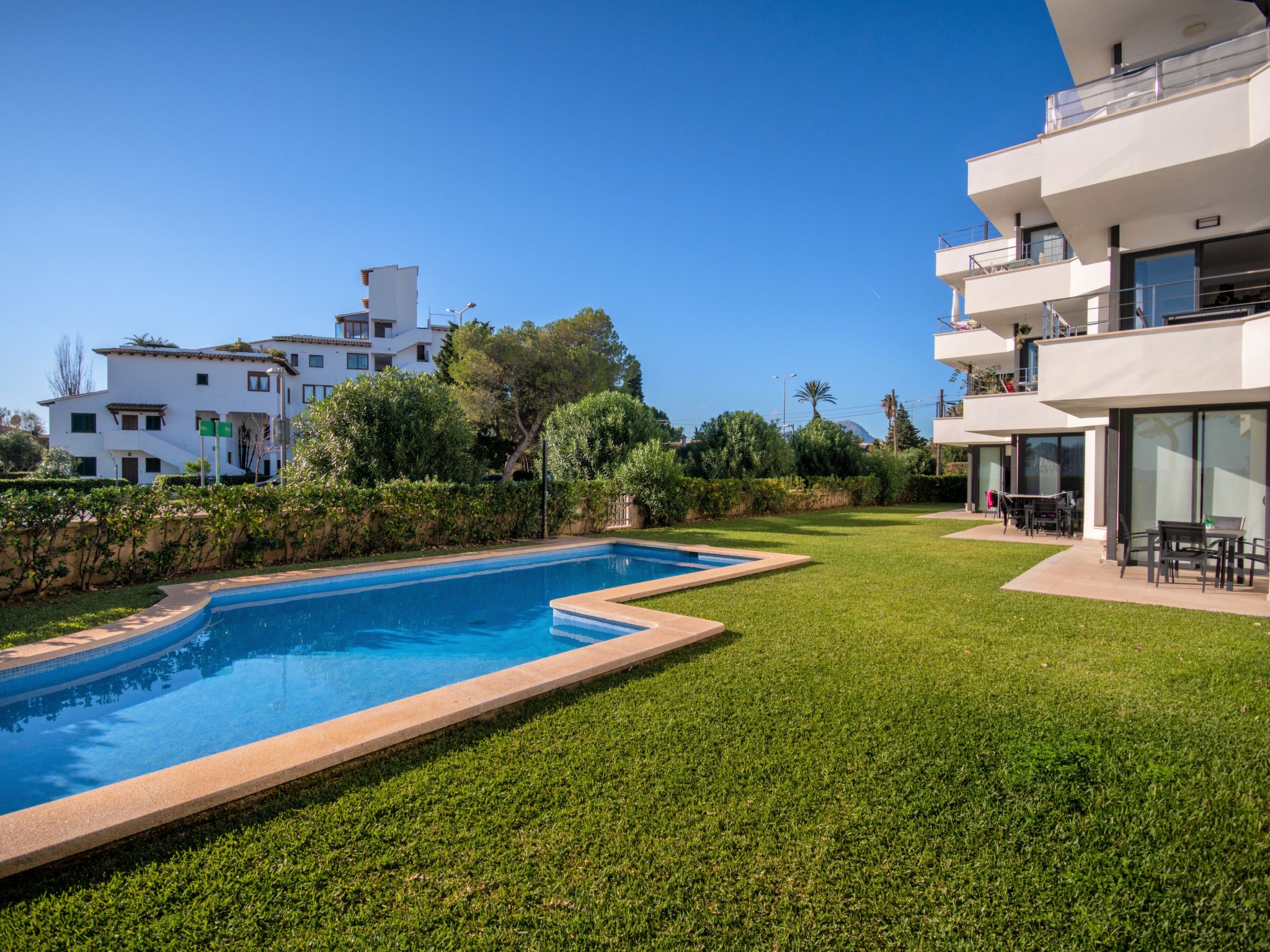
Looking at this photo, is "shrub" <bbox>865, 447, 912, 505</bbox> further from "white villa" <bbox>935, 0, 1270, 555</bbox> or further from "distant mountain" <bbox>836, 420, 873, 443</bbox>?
"white villa" <bbox>935, 0, 1270, 555</bbox>

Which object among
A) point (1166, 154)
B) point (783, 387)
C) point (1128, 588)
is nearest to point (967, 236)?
point (1166, 154)

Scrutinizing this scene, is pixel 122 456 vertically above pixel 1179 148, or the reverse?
pixel 1179 148

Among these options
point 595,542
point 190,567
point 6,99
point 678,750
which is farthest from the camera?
point 595,542

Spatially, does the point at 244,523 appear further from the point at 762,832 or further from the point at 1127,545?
the point at 1127,545

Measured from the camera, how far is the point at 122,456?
37156 mm

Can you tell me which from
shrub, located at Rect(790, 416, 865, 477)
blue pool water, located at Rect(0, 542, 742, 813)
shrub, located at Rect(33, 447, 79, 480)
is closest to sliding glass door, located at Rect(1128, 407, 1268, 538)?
blue pool water, located at Rect(0, 542, 742, 813)

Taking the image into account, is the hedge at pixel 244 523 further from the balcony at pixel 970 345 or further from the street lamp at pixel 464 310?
the street lamp at pixel 464 310

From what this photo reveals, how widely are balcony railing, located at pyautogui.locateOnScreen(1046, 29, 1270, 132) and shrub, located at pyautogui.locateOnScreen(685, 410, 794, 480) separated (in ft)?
44.9

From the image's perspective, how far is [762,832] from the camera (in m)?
2.82

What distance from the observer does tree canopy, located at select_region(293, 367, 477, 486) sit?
44.6 feet

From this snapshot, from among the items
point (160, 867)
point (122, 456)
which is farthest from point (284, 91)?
point (122, 456)

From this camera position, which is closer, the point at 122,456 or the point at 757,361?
the point at 122,456

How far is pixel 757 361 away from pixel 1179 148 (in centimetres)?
4816

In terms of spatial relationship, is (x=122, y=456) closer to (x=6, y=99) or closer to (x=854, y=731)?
(x=6, y=99)
